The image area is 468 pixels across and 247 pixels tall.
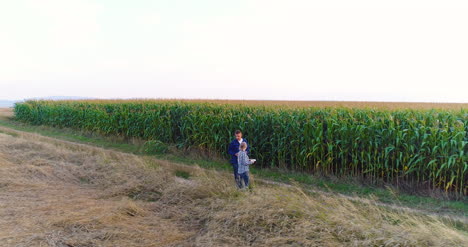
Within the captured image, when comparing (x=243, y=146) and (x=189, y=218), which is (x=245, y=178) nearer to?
(x=243, y=146)

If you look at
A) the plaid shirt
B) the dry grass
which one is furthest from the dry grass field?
the plaid shirt

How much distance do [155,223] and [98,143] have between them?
11.5 metres

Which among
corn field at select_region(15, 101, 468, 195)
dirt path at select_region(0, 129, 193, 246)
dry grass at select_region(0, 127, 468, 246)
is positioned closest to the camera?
dry grass at select_region(0, 127, 468, 246)

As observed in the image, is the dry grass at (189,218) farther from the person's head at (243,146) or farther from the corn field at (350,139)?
the corn field at (350,139)

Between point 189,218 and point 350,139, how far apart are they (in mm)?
4922

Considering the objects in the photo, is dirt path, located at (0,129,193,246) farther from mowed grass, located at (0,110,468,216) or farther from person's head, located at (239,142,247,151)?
mowed grass, located at (0,110,468,216)

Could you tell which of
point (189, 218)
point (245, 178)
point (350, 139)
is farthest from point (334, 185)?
point (189, 218)

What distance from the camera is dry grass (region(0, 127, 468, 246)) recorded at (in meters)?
4.12

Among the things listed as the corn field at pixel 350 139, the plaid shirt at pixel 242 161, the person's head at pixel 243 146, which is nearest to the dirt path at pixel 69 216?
the plaid shirt at pixel 242 161

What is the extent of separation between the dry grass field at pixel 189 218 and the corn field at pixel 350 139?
1.95m

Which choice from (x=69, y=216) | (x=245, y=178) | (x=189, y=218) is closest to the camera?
(x=69, y=216)

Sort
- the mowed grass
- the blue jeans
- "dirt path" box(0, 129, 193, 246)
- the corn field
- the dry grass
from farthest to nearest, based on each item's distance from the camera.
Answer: the corn field, the blue jeans, the mowed grass, "dirt path" box(0, 129, 193, 246), the dry grass

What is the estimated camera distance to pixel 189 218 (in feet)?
17.1

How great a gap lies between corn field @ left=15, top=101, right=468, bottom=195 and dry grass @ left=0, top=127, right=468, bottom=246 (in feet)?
7.15
